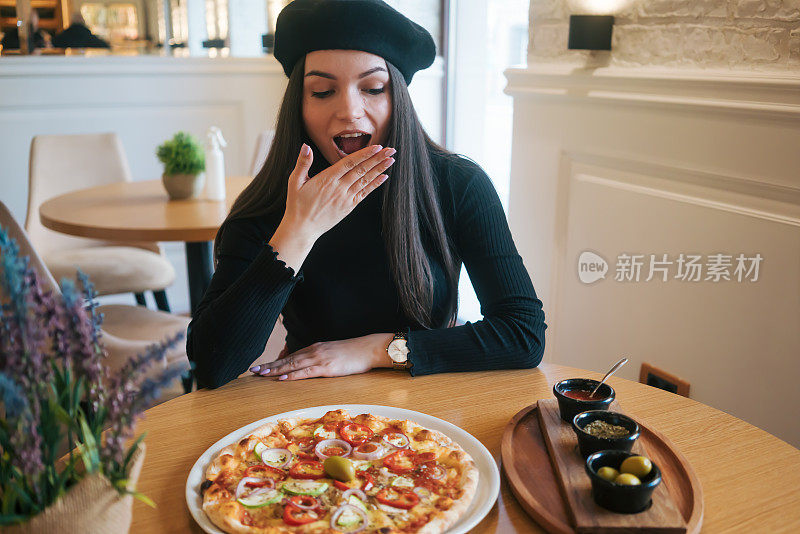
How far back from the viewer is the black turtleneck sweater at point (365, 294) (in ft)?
4.29

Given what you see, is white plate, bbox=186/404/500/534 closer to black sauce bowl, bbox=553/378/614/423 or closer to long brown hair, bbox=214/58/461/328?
black sauce bowl, bbox=553/378/614/423

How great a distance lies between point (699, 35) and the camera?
1984 mm

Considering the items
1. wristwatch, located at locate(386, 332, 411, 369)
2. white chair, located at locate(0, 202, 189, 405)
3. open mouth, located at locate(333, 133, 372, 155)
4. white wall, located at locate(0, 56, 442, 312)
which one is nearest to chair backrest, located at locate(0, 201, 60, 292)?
white chair, located at locate(0, 202, 189, 405)

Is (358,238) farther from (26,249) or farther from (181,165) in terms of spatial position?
(181,165)

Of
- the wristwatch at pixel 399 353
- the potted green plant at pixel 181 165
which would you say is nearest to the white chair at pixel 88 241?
the potted green plant at pixel 181 165

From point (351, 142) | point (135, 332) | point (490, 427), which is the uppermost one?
point (351, 142)

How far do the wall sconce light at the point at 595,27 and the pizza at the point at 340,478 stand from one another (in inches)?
64.1

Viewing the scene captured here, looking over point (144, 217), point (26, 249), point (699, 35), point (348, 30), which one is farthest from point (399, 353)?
point (144, 217)

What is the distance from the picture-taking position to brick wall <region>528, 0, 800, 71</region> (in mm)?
1783

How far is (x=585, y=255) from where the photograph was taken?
247 centimetres

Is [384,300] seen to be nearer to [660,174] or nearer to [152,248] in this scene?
[660,174]

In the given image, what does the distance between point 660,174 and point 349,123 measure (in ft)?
3.79

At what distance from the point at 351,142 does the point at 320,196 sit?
20cm

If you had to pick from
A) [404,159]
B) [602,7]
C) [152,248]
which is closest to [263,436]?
[404,159]
